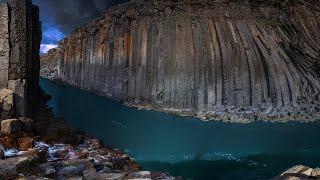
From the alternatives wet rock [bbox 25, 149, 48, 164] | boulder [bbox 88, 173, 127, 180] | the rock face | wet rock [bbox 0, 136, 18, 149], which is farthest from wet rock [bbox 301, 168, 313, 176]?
the rock face

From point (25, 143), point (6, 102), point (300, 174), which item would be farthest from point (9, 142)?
point (300, 174)

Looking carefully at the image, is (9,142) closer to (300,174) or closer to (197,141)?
(300,174)

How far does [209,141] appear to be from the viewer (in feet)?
70.3

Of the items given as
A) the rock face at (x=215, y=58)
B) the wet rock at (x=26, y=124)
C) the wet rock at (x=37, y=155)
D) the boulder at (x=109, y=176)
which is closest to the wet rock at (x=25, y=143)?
the wet rock at (x=37, y=155)

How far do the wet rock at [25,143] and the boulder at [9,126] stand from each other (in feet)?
1.72

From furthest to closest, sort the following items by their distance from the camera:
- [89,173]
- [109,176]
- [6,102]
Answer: [6,102]
[89,173]
[109,176]

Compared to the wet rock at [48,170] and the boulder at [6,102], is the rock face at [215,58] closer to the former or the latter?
the boulder at [6,102]

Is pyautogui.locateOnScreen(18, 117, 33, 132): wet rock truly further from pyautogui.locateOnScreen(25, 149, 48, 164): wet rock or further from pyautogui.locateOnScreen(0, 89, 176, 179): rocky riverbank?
pyautogui.locateOnScreen(25, 149, 48, 164): wet rock

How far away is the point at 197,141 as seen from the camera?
2138 centimetres

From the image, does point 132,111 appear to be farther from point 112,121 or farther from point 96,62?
point 96,62

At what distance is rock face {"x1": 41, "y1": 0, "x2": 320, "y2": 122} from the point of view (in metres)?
25.7

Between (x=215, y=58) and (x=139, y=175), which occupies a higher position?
(x=215, y=58)

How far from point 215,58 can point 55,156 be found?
659 inches

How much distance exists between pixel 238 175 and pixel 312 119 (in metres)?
12.0
